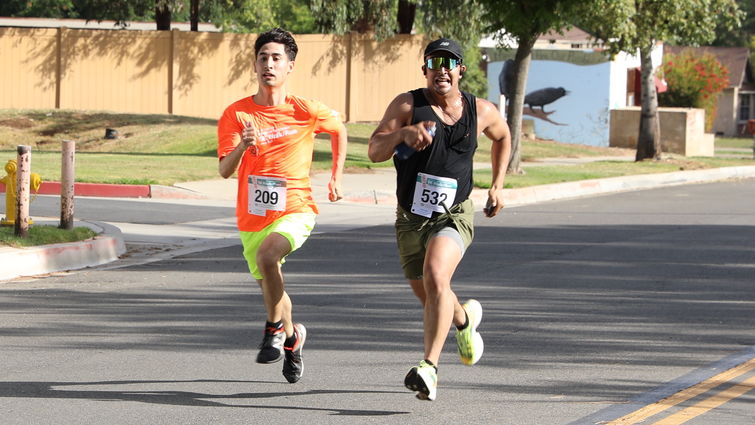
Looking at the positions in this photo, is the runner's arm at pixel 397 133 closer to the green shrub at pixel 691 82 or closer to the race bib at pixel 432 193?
the race bib at pixel 432 193

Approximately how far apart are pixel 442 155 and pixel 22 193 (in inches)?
273

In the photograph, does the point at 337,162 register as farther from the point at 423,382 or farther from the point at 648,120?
the point at 648,120

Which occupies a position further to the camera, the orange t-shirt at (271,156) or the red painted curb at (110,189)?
the red painted curb at (110,189)

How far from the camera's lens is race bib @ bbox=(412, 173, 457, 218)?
269 inches

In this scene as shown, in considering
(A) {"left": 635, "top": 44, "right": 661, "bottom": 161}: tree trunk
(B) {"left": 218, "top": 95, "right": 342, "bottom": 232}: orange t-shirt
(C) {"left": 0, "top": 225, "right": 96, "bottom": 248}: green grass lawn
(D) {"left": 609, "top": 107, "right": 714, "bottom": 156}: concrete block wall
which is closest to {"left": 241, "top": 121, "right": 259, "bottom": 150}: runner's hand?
(B) {"left": 218, "top": 95, "right": 342, "bottom": 232}: orange t-shirt

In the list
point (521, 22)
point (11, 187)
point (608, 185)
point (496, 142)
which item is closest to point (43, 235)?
point (11, 187)

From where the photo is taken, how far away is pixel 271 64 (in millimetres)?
7172

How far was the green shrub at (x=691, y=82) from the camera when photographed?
49344 mm

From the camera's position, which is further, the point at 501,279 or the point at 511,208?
the point at 511,208

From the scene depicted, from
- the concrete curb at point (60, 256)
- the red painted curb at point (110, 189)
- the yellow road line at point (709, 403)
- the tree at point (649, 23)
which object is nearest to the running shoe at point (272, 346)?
the yellow road line at point (709, 403)

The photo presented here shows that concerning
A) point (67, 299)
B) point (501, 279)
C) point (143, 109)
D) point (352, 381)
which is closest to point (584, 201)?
point (501, 279)

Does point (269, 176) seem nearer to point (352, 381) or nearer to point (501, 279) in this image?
point (352, 381)

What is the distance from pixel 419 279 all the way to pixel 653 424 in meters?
1.54

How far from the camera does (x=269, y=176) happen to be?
7227 mm
